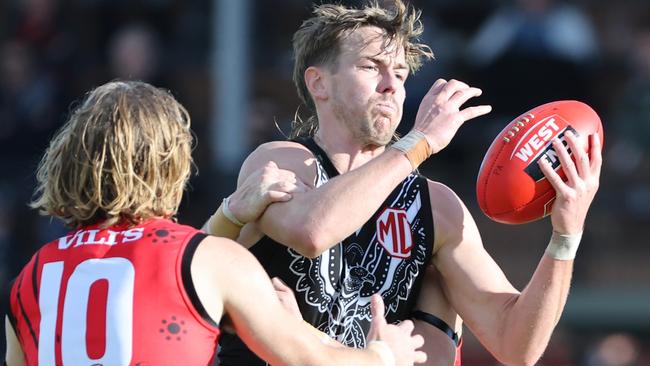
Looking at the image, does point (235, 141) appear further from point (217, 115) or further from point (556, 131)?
point (556, 131)

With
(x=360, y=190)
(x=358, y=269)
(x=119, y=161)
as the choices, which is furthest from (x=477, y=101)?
(x=119, y=161)

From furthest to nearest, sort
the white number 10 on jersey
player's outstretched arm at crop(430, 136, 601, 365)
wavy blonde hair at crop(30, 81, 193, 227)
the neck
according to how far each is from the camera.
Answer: the neck
player's outstretched arm at crop(430, 136, 601, 365)
wavy blonde hair at crop(30, 81, 193, 227)
the white number 10 on jersey

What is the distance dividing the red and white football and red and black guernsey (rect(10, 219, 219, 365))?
1274 millimetres

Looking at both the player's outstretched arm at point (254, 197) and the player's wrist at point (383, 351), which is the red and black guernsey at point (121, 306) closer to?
the player's wrist at point (383, 351)

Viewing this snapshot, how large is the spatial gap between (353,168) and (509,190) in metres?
0.64

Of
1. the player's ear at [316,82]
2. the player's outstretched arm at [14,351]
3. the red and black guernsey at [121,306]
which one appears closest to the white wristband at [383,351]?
the red and black guernsey at [121,306]

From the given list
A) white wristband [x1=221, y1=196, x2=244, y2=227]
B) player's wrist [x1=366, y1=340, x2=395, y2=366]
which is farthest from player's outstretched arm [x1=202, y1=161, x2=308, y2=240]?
player's wrist [x1=366, y1=340, x2=395, y2=366]

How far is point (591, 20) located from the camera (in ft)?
39.5

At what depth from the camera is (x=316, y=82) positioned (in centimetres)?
479

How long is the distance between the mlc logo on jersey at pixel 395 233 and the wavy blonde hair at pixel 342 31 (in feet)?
1.81

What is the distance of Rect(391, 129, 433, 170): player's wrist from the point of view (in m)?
4.23

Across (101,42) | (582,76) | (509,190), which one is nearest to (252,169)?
(509,190)

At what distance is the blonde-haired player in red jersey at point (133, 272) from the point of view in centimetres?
345

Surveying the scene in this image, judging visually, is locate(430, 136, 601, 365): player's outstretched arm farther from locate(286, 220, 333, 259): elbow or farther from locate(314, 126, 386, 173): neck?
locate(286, 220, 333, 259): elbow
